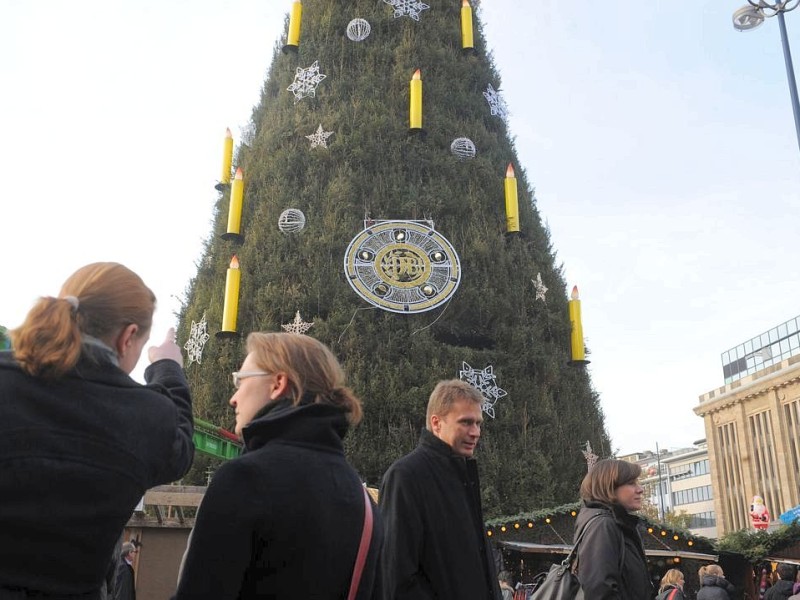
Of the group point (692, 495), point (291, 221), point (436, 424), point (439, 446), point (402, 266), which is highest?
point (291, 221)

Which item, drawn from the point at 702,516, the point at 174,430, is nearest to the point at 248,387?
the point at 174,430

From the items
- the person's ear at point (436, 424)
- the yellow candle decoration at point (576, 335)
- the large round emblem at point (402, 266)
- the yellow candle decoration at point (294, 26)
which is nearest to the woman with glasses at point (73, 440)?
the person's ear at point (436, 424)

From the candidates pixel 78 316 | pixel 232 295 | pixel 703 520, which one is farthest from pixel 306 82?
pixel 703 520

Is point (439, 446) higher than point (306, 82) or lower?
lower

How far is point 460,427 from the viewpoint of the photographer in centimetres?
415

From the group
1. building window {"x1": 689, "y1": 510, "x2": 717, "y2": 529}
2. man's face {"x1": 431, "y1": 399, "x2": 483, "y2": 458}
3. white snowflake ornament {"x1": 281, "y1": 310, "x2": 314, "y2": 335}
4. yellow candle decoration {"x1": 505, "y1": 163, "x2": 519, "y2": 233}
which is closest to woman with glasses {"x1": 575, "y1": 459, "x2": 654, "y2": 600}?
man's face {"x1": 431, "y1": 399, "x2": 483, "y2": 458}

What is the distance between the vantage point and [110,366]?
2.28 m

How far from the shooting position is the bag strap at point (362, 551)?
2.36 meters

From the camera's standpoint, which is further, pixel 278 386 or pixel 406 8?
pixel 406 8

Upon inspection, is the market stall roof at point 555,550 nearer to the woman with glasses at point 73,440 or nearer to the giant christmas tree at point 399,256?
the giant christmas tree at point 399,256

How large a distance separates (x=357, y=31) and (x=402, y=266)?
792cm

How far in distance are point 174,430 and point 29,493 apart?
1.45 feet

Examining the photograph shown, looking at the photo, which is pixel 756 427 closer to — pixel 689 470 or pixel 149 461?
pixel 689 470

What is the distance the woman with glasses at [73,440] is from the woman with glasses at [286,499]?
0.81 feet
